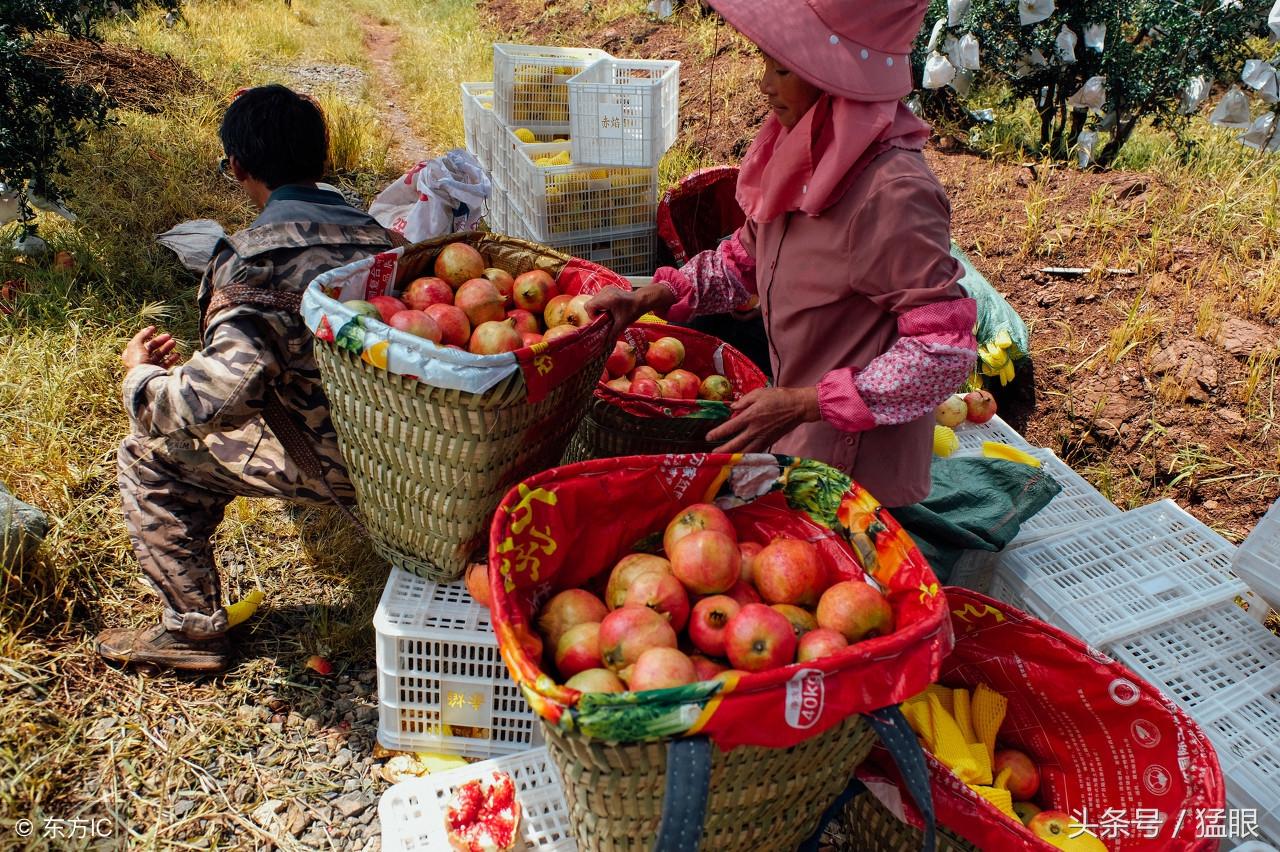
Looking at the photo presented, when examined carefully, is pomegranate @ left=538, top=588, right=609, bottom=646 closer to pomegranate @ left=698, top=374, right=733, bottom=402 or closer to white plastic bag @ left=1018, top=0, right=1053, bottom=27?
pomegranate @ left=698, top=374, right=733, bottom=402

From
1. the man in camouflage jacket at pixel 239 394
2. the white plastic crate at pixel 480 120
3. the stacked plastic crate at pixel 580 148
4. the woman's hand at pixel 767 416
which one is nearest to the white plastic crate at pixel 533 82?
the stacked plastic crate at pixel 580 148

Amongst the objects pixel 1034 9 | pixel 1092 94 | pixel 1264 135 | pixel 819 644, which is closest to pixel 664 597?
pixel 819 644

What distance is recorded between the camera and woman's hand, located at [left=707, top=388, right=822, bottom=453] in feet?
6.16

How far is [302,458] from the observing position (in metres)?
2.46

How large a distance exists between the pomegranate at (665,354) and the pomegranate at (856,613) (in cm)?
135

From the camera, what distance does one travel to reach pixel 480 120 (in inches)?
189

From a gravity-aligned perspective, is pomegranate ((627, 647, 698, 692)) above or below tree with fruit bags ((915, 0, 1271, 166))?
below

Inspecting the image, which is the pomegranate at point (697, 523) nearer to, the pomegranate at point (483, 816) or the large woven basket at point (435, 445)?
the large woven basket at point (435, 445)

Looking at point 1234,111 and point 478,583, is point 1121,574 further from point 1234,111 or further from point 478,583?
point 1234,111

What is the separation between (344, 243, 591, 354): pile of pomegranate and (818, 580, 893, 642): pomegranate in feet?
2.69

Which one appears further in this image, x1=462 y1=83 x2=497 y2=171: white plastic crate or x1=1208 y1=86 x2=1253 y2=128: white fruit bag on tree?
x1=462 y1=83 x2=497 y2=171: white plastic crate

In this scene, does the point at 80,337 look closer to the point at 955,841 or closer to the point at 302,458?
the point at 302,458

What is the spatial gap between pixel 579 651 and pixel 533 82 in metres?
3.60

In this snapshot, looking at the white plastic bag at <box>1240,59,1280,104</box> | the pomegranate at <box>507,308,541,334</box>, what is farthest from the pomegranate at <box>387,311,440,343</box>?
the white plastic bag at <box>1240,59,1280,104</box>
